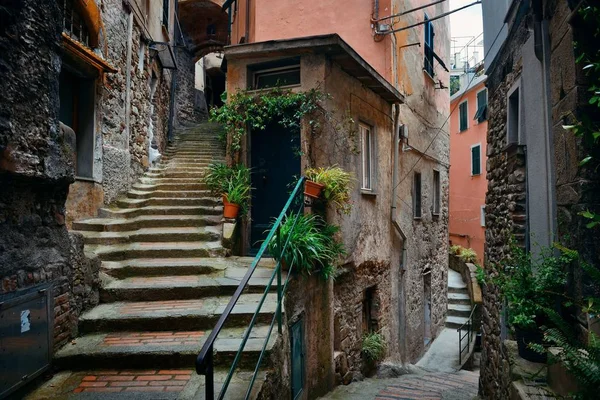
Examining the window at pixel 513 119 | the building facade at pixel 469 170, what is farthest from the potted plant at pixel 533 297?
the building facade at pixel 469 170

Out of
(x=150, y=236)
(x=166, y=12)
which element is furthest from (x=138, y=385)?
(x=166, y=12)

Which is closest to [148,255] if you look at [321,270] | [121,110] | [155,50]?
[321,270]

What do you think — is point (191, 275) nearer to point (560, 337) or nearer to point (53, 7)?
point (53, 7)

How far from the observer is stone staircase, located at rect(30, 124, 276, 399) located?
142 inches

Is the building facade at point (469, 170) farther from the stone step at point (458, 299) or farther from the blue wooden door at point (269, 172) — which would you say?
the blue wooden door at point (269, 172)

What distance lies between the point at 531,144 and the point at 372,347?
186 inches

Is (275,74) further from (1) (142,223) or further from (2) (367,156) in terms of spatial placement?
(1) (142,223)

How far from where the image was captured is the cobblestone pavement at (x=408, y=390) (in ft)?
19.1

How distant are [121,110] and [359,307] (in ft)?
19.2

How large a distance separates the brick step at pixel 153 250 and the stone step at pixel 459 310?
1059 cm

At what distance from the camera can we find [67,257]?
13.4 feet

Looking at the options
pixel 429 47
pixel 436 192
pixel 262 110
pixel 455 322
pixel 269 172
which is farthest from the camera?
pixel 455 322

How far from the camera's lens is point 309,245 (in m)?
5.38

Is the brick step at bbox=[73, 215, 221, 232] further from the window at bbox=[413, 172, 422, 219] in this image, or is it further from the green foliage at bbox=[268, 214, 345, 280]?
the window at bbox=[413, 172, 422, 219]
